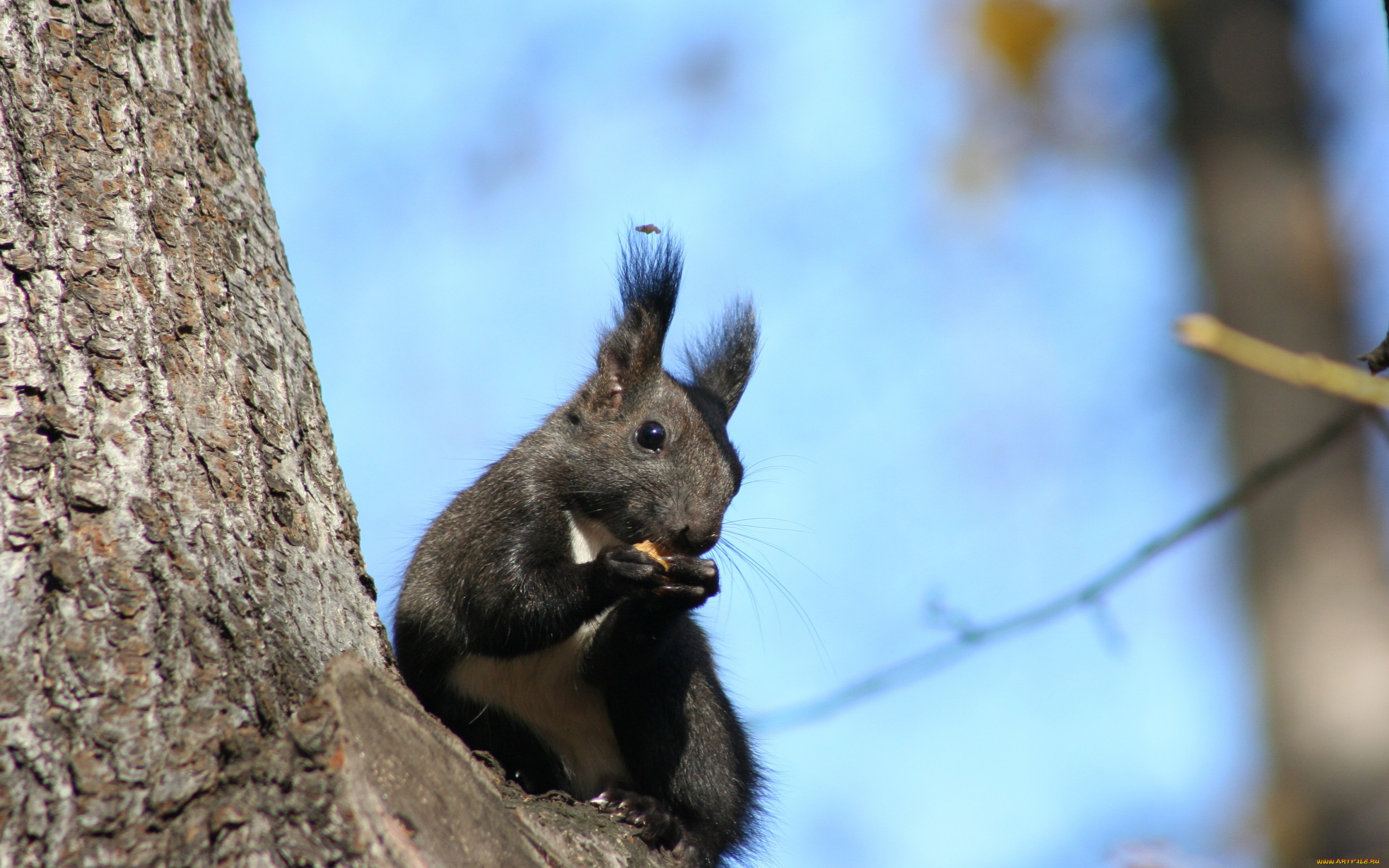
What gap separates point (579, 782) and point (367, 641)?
1.15m

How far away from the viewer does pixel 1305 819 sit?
94.6 inches

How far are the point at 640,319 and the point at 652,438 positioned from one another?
0.44 metres

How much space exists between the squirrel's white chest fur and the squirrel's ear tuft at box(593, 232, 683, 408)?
0.85 meters

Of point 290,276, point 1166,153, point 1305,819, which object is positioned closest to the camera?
point 1305,819

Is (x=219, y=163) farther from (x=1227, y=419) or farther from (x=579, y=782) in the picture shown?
(x=1227, y=419)

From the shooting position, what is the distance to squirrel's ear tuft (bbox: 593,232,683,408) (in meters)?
3.69

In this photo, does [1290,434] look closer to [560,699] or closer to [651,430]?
[651,430]

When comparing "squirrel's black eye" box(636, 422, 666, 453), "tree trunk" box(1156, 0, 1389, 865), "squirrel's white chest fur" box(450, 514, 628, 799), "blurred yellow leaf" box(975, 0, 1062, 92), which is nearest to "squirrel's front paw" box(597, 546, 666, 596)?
"squirrel's white chest fur" box(450, 514, 628, 799)

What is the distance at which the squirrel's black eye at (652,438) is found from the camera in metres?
3.48

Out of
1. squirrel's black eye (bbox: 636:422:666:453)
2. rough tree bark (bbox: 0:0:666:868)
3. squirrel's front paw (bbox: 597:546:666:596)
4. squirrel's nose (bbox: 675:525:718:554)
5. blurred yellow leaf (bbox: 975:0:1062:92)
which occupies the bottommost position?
rough tree bark (bbox: 0:0:666:868)

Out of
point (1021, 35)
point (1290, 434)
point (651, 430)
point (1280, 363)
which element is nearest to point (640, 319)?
point (651, 430)

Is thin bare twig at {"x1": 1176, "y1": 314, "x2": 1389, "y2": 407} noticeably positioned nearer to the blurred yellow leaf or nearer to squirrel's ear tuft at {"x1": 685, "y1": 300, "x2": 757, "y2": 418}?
squirrel's ear tuft at {"x1": 685, "y1": 300, "x2": 757, "y2": 418}

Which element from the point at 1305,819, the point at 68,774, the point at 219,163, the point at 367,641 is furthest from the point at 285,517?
the point at 1305,819

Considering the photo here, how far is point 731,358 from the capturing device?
4039mm
